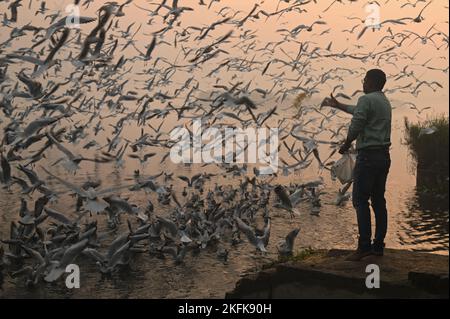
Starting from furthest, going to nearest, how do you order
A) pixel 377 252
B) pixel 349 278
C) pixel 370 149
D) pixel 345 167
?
pixel 345 167, pixel 377 252, pixel 370 149, pixel 349 278

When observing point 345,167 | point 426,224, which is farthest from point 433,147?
point 345,167

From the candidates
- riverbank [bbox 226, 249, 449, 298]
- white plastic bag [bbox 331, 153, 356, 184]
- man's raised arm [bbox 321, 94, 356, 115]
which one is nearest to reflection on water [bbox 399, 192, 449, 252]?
white plastic bag [bbox 331, 153, 356, 184]

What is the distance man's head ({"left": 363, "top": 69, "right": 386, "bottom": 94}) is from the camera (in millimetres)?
9211

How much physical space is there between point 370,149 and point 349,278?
1936 mm

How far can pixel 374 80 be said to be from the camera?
9234 mm

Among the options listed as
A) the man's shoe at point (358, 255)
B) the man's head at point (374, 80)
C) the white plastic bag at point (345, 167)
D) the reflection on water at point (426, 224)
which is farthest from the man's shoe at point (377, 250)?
the reflection on water at point (426, 224)

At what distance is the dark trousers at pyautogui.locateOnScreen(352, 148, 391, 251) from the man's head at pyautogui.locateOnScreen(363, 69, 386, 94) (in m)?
0.95

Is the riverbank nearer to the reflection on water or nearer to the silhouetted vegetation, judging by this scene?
the reflection on water

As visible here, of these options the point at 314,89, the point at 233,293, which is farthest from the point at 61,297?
the point at 314,89

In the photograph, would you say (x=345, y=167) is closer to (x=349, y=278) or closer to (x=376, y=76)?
(x=376, y=76)

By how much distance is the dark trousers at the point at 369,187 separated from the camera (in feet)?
29.6

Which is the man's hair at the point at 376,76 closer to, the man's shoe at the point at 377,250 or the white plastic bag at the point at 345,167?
the white plastic bag at the point at 345,167
